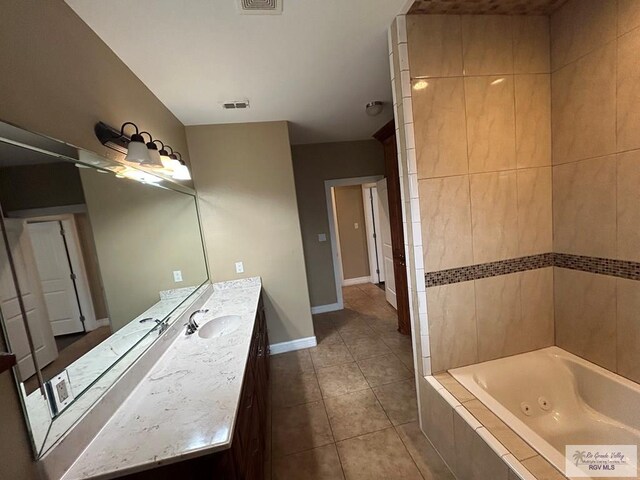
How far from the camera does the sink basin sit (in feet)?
6.43

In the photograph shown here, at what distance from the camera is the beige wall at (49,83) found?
74 centimetres

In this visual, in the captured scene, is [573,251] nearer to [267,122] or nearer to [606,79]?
[606,79]

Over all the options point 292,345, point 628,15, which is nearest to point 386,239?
point 292,345

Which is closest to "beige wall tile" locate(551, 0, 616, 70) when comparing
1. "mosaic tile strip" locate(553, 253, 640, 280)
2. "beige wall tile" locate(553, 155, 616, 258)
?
"beige wall tile" locate(553, 155, 616, 258)

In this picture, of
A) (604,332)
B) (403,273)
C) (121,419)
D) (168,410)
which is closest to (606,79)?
(604,332)

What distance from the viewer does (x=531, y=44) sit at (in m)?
1.60

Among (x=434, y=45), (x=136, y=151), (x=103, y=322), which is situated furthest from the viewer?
(x=434, y=45)

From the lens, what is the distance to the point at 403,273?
2.97m

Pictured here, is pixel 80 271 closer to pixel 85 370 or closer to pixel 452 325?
pixel 85 370

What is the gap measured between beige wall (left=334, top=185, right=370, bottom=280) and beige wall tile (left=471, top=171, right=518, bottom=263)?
11.8ft

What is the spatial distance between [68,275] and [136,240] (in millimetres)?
620

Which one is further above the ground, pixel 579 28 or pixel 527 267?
pixel 579 28

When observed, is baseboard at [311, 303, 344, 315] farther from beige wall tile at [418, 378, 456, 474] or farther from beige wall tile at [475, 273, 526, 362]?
→ beige wall tile at [475, 273, 526, 362]

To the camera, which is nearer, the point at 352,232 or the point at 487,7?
the point at 487,7
